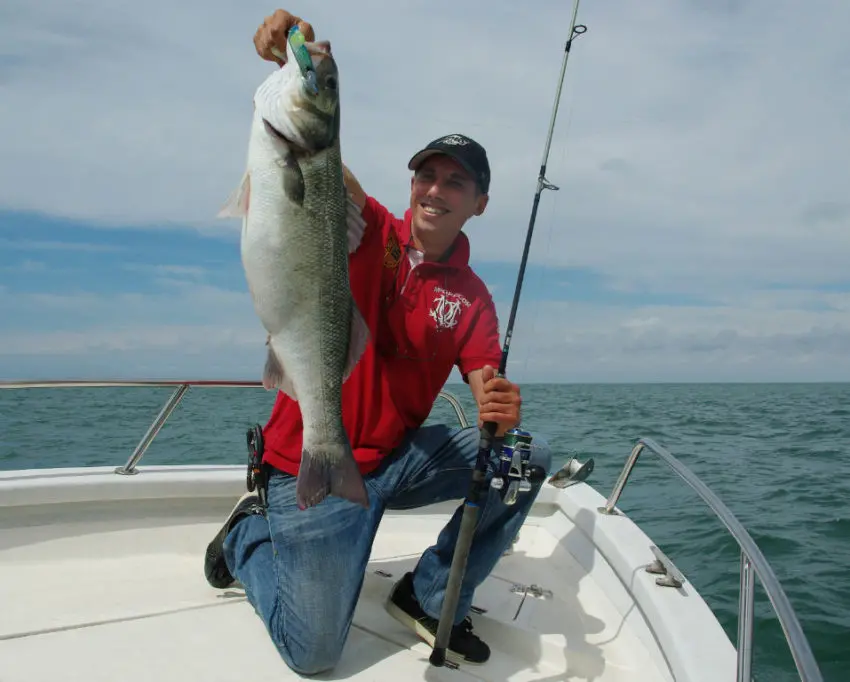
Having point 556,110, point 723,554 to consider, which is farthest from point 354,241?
point 723,554

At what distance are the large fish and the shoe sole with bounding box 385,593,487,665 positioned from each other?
2.96ft

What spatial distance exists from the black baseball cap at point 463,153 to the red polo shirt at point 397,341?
307 millimetres

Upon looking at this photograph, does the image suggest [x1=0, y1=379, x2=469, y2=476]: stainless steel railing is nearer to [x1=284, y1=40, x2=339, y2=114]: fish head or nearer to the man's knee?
the man's knee

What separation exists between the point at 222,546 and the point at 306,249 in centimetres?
177

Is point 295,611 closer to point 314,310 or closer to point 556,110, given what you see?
point 314,310

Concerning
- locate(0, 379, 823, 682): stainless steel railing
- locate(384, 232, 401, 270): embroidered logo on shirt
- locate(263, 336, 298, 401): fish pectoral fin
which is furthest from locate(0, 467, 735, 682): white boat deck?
locate(384, 232, 401, 270): embroidered logo on shirt

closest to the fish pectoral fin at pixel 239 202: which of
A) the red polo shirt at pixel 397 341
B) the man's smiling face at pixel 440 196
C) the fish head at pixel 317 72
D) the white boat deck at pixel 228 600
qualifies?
the fish head at pixel 317 72

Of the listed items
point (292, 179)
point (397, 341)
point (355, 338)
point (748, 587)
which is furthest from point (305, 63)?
point (748, 587)

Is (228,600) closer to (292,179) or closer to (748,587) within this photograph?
(292,179)

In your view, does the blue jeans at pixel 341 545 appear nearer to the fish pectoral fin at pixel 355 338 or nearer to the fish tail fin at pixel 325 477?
the fish tail fin at pixel 325 477

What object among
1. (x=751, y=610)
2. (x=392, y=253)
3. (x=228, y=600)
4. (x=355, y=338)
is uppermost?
(x=392, y=253)

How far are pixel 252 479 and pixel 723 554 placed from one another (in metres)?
4.76

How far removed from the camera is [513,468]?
288 cm

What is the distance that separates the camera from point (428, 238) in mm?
3277
